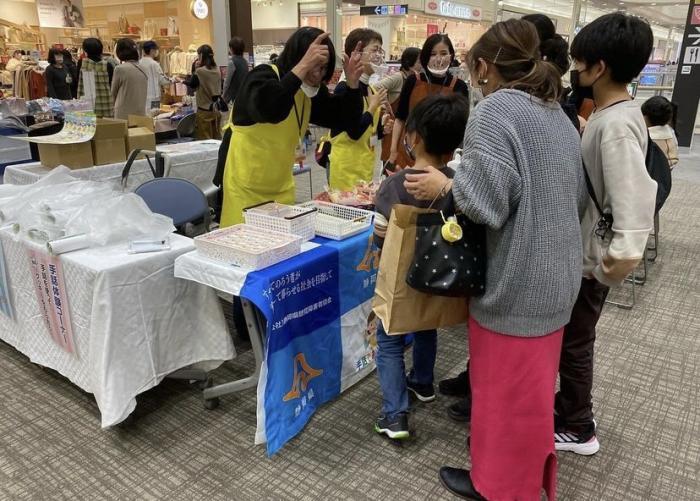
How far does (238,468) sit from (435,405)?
0.82 meters

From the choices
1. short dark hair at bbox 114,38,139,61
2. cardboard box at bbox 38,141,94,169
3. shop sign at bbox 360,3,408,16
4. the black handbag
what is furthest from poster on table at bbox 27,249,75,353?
shop sign at bbox 360,3,408,16

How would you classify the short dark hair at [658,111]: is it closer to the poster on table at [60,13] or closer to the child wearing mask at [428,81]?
the child wearing mask at [428,81]

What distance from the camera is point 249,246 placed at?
1.79 m

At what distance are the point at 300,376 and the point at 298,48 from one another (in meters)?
1.23

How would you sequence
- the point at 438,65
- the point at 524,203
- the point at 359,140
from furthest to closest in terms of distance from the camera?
the point at 438,65 → the point at 359,140 → the point at 524,203

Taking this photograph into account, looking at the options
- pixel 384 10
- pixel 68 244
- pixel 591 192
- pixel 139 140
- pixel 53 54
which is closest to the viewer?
pixel 591 192

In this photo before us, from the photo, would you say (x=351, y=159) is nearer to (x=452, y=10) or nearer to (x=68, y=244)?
(x=68, y=244)

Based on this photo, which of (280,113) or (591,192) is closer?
(591,192)

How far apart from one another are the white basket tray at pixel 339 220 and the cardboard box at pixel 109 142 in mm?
1577

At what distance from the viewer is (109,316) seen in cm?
180

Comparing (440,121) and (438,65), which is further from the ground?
(438,65)

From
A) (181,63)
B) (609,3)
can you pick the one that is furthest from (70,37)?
(609,3)

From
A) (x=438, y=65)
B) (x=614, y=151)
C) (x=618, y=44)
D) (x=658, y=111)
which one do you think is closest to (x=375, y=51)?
(x=438, y=65)

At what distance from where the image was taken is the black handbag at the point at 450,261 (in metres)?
1.36
